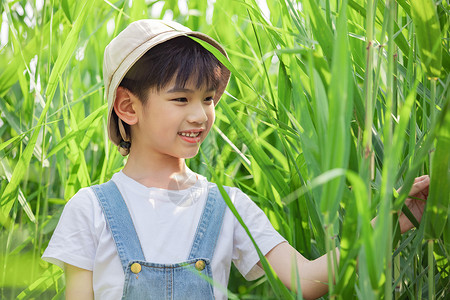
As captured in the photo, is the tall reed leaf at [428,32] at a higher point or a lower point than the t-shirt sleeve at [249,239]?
higher

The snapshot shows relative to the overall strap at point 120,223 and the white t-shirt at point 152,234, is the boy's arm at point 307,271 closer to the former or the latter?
the white t-shirt at point 152,234

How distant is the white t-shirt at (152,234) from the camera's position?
873mm

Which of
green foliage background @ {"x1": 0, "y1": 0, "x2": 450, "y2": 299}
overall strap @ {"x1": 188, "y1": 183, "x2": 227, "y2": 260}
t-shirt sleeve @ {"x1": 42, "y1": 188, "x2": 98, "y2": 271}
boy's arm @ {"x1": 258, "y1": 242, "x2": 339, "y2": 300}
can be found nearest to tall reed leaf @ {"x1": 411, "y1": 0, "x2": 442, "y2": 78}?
green foliage background @ {"x1": 0, "y1": 0, "x2": 450, "y2": 299}

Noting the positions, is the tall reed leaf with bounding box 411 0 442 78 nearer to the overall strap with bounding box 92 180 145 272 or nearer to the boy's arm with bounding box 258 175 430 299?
the boy's arm with bounding box 258 175 430 299

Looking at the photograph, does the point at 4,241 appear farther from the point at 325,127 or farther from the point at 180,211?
the point at 325,127

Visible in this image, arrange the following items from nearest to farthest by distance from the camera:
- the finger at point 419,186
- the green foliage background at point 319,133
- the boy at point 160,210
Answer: the green foliage background at point 319,133 < the finger at point 419,186 < the boy at point 160,210

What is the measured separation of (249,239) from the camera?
36.3 inches

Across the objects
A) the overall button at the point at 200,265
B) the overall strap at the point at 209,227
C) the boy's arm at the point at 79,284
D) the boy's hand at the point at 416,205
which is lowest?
the boy's arm at the point at 79,284

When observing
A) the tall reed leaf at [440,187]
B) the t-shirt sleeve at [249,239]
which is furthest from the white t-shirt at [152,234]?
the tall reed leaf at [440,187]

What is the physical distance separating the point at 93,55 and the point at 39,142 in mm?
464

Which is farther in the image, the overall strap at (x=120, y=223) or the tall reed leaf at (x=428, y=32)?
the overall strap at (x=120, y=223)

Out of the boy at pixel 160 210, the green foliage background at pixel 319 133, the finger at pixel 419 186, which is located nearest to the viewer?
the green foliage background at pixel 319 133

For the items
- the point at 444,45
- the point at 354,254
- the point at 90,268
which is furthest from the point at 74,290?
the point at 444,45

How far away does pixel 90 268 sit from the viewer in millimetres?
877
